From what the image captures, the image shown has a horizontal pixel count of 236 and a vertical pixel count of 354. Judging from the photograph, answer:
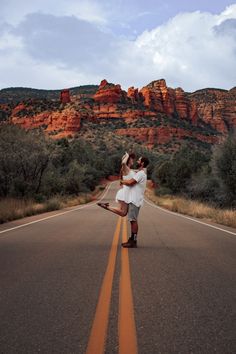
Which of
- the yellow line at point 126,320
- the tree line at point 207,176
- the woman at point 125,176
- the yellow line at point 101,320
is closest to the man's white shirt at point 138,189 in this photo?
the woman at point 125,176

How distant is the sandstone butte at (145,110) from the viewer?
127m

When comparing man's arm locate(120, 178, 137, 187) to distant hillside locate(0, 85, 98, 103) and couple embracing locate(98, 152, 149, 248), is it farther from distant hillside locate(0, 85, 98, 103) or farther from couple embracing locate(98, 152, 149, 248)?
distant hillside locate(0, 85, 98, 103)

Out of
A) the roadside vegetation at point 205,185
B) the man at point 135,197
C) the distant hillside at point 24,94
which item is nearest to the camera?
the man at point 135,197

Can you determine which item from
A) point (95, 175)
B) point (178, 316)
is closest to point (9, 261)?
point (178, 316)

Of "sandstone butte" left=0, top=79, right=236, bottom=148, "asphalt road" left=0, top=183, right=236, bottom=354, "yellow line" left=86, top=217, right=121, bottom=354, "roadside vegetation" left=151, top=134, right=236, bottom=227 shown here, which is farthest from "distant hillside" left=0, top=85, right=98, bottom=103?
"yellow line" left=86, top=217, right=121, bottom=354

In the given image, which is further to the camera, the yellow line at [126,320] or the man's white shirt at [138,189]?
the man's white shirt at [138,189]

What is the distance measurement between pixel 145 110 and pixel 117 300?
148 m

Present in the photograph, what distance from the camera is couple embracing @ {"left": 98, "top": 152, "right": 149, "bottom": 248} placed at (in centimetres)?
859

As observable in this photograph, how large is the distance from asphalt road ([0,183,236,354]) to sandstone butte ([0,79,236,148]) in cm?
10511

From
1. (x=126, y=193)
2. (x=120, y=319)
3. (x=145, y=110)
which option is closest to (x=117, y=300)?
(x=120, y=319)

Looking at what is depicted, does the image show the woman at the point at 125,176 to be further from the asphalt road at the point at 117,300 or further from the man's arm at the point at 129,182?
the asphalt road at the point at 117,300

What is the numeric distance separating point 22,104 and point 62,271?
143 metres

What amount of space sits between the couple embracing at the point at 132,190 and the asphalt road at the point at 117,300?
1.54 feet

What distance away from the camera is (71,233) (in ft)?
37.5
